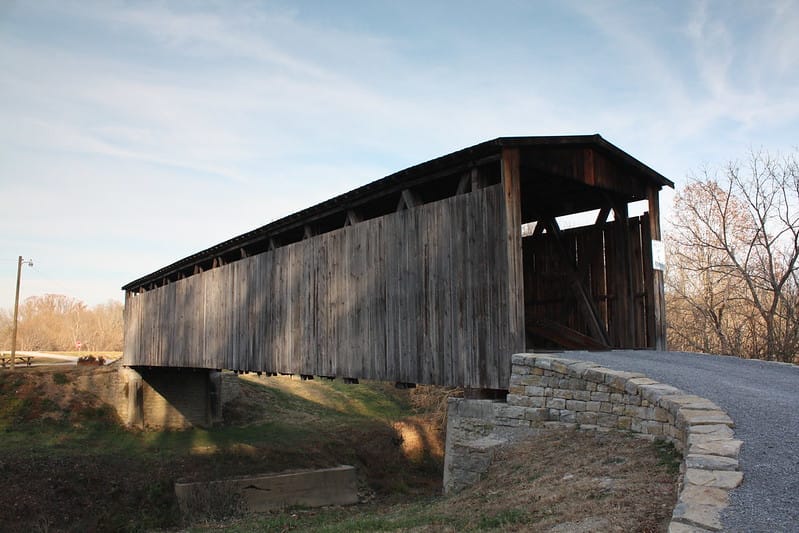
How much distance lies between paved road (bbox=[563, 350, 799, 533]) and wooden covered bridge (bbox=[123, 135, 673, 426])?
3.99 feet

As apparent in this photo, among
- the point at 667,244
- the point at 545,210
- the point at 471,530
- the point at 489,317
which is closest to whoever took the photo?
the point at 471,530

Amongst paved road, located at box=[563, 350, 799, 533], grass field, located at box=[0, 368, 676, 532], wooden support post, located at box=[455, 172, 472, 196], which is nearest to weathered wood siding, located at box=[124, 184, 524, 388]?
wooden support post, located at box=[455, 172, 472, 196]

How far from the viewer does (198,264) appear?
16766 mm

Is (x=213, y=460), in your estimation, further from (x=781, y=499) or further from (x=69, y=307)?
(x=69, y=307)

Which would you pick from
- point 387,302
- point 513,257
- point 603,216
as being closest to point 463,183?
point 513,257

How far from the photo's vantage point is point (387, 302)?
955 cm

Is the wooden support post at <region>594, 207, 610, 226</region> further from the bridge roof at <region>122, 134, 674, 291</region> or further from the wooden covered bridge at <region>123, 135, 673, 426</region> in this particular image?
the bridge roof at <region>122, 134, 674, 291</region>

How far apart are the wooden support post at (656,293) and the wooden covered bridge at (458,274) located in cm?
2

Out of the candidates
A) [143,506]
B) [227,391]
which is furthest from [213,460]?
[227,391]

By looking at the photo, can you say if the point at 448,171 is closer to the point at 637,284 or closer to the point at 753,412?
the point at 637,284

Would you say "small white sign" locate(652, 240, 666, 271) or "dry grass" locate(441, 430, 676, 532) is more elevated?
"small white sign" locate(652, 240, 666, 271)

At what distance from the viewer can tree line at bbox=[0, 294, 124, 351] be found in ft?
200

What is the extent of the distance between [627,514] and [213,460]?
16161 millimetres

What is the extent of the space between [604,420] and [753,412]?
1405 millimetres
